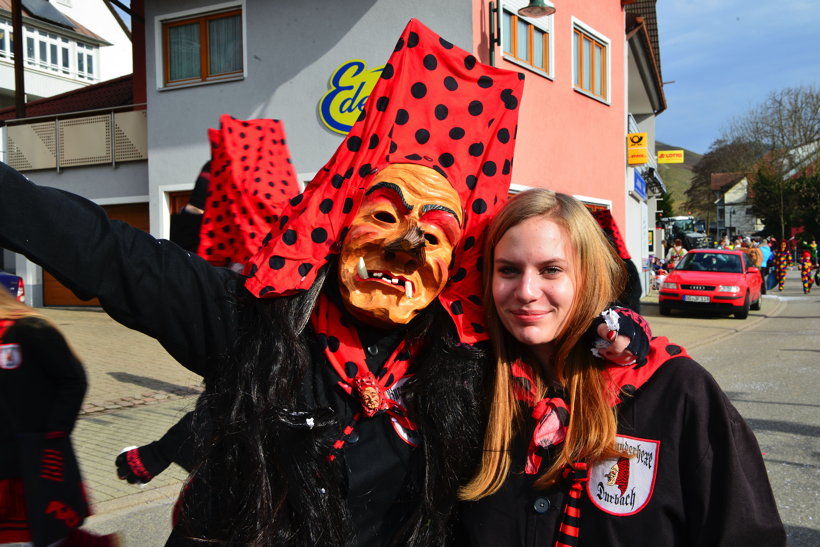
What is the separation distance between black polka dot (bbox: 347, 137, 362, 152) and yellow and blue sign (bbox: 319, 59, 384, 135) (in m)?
8.88

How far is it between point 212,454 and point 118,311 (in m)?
0.43

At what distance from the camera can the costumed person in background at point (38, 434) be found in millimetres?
1880

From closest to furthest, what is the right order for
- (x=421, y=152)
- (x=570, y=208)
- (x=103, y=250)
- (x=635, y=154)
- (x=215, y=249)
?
1. (x=103, y=250)
2. (x=570, y=208)
3. (x=421, y=152)
4. (x=215, y=249)
5. (x=635, y=154)

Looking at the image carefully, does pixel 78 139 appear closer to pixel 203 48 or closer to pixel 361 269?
pixel 203 48

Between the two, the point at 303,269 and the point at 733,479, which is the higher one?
the point at 303,269

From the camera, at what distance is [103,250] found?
1.35m

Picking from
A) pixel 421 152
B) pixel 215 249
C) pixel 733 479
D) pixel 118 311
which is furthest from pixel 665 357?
pixel 215 249

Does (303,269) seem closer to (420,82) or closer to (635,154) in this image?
(420,82)

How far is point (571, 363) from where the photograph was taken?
5.25 ft

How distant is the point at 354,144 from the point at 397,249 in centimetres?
37

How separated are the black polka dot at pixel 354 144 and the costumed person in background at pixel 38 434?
3.79ft

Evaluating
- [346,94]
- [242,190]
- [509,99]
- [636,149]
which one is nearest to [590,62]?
[636,149]

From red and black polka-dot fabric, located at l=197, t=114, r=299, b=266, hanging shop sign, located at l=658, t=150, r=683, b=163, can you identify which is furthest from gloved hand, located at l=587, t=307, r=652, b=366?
hanging shop sign, located at l=658, t=150, r=683, b=163

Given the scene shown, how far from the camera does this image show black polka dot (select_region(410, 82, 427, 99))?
1954 mm
